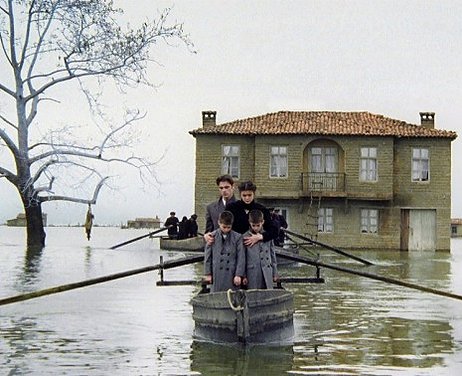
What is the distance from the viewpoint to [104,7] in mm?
39625

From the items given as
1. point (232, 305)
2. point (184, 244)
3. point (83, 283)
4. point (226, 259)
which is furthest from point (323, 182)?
point (232, 305)

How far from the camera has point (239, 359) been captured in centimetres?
1141

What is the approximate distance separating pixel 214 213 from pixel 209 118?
117 ft

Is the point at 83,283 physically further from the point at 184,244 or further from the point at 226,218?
the point at 184,244

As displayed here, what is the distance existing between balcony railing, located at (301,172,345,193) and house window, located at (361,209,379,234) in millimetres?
1696

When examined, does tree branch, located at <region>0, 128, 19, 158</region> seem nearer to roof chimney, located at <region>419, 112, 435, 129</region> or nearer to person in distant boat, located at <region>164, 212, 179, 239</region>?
person in distant boat, located at <region>164, 212, 179, 239</region>

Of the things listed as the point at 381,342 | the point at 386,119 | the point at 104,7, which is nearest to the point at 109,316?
the point at 381,342

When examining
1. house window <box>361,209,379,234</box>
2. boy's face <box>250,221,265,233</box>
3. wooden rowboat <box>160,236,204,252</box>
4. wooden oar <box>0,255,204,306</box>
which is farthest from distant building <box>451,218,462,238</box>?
boy's face <box>250,221,265,233</box>

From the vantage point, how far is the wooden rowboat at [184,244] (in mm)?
37500

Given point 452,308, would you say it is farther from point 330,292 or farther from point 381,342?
point 381,342

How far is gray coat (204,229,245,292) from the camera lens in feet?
41.2

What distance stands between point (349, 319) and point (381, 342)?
8.83 feet

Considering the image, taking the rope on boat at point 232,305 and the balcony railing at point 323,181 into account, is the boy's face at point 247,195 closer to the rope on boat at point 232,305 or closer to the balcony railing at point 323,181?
the rope on boat at point 232,305

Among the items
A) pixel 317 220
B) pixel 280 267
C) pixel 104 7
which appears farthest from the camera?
pixel 317 220
